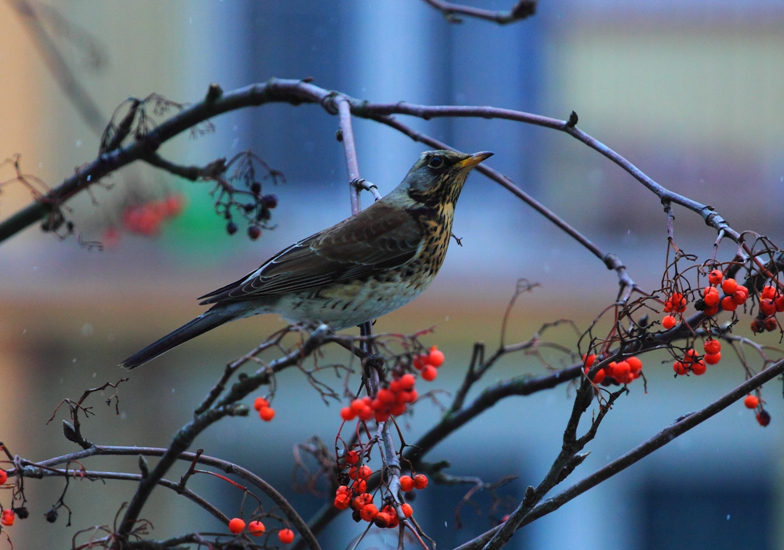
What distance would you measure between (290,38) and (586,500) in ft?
12.7

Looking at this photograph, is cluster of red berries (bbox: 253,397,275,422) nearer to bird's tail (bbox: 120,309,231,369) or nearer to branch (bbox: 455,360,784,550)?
branch (bbox: 455,360,784,550)

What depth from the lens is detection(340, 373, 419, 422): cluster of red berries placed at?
101 cm

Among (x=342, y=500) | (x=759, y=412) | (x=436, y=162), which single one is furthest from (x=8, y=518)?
(x=436, y=162)

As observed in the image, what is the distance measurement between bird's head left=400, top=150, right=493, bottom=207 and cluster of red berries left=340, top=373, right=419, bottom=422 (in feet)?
3.89

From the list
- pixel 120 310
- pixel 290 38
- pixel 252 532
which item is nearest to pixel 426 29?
pixel 290 38

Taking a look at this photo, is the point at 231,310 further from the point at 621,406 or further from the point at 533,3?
the point at 621,406

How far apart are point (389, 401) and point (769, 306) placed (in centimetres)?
61

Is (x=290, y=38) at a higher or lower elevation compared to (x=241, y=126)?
higher

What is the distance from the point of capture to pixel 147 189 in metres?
3.00

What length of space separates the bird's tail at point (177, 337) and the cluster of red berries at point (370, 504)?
608mm

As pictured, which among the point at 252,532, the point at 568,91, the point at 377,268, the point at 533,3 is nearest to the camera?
the point at 252,532

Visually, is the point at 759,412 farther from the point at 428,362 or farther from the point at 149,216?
the point at 149,216

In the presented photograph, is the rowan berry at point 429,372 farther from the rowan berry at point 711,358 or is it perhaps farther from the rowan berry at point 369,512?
Result: the rowan berry at point 711,358

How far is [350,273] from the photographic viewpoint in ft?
6.64
